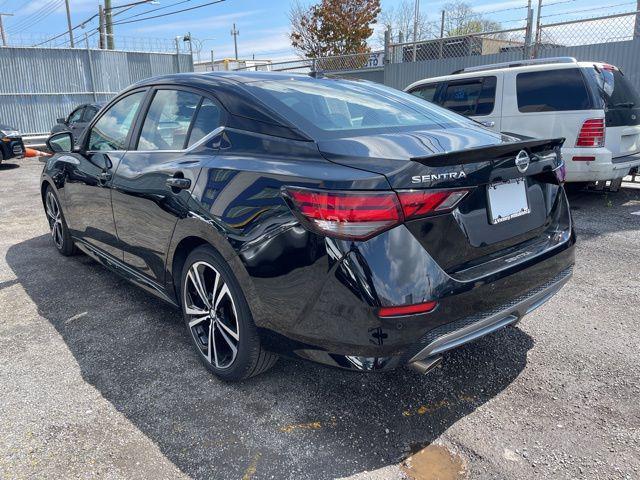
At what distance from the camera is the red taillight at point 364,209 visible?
196 centimetres

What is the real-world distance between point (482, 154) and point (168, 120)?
197cm

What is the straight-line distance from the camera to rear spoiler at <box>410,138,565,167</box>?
203 cm

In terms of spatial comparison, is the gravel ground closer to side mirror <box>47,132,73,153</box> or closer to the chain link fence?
side mirror <box>47,132,73,153</box>

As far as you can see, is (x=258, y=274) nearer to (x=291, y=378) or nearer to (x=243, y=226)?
(x=243, y=226)

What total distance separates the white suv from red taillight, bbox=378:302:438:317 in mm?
4536

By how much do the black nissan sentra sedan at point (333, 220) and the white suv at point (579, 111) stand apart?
3.72 meters

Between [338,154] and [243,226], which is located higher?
[338,154]

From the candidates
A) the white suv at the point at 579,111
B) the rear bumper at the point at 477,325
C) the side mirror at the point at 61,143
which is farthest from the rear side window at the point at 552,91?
the side mirror at the point at 61,143

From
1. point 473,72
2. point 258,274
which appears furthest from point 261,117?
point 473,72

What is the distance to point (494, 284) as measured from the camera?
2254 millimetres

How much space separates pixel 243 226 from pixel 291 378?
100 cm

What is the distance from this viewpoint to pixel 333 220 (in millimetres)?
1998

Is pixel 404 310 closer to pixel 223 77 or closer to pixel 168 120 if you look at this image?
pixel 223 77

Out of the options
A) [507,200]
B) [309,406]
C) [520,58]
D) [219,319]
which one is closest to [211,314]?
[219,319]
